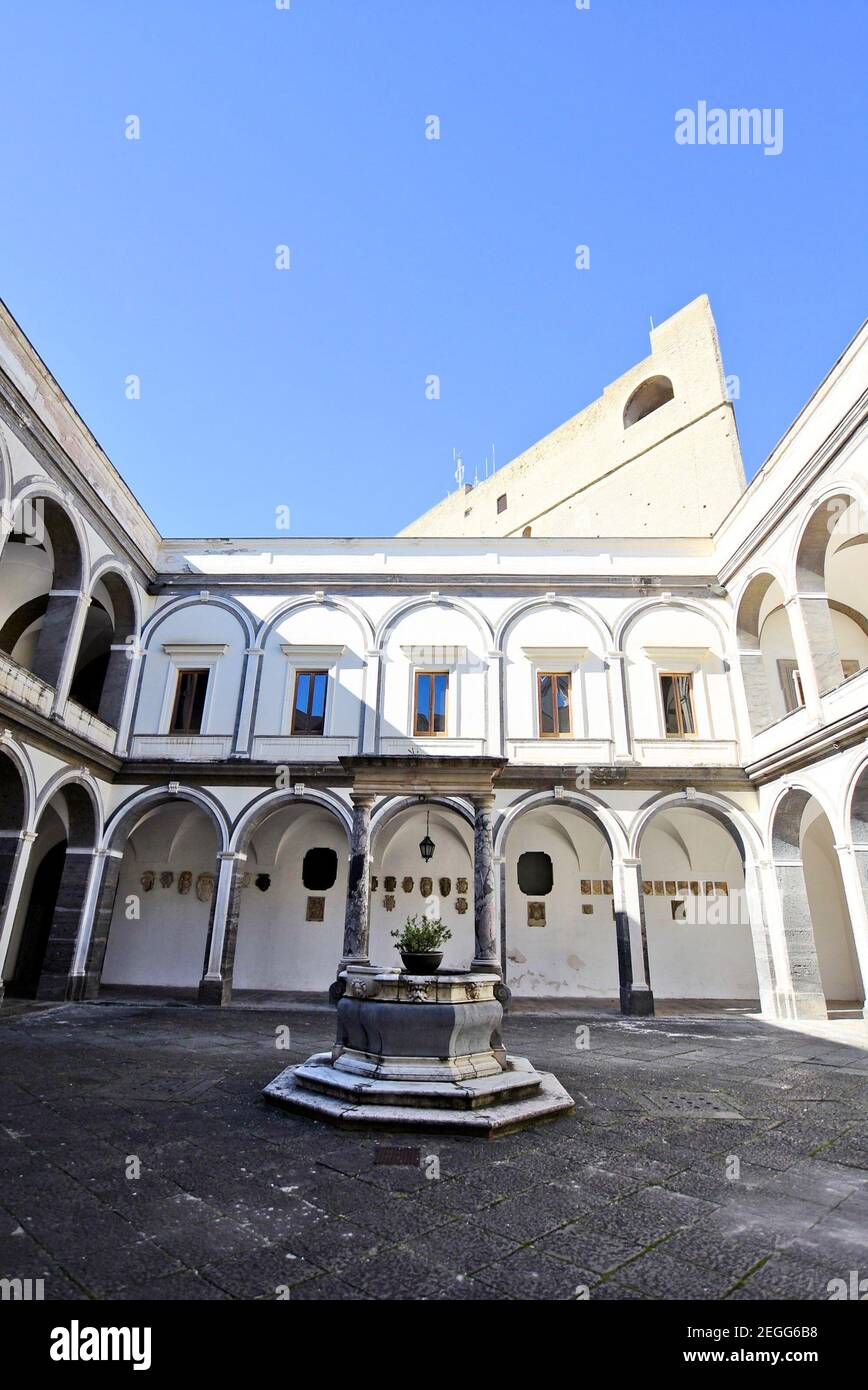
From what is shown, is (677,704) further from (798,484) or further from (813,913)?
(813,913)

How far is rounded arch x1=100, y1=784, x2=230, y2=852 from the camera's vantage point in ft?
45.4

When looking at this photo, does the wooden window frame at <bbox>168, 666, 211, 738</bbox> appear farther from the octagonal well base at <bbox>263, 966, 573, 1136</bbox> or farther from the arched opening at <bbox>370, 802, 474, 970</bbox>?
the octagonal well base at <bbox>263, 966, 573, 1136</bbox>

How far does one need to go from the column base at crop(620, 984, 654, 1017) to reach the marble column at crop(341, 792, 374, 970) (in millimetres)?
5039

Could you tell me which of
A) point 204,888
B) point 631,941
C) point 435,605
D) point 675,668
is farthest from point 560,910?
point 204,888

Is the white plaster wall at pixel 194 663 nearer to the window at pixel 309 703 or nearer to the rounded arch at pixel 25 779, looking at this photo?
the window at pixel 309 703

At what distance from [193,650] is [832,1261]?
48.2ft

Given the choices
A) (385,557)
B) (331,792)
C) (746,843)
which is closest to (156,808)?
(331,792)

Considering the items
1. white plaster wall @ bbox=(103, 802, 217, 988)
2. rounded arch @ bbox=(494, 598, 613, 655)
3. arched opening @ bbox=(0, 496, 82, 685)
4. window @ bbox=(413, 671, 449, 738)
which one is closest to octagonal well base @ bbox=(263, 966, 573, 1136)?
window @ bbox=(413, 671, 449, 738)

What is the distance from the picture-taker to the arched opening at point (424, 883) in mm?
15680

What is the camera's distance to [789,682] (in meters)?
15.6

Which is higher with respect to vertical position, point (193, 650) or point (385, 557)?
Result: point (385, 557)
